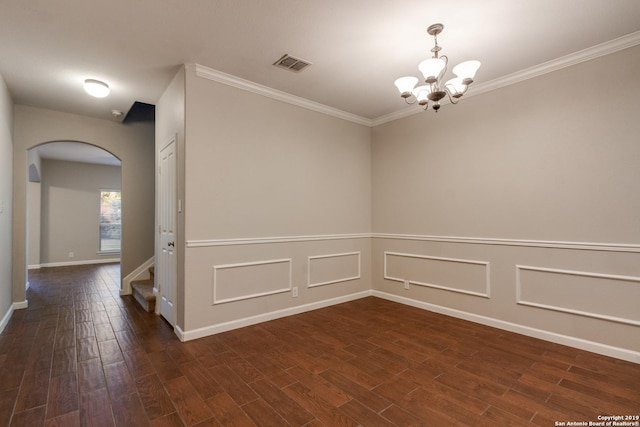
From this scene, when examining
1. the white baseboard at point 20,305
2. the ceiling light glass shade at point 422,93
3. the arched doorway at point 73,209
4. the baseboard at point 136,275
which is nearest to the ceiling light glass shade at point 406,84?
the ceiling light glass shade at point 422,93

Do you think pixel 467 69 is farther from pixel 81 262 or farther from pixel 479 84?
pixel 81 262

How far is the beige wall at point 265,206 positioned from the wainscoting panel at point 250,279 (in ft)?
0.04

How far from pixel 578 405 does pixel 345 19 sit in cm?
316

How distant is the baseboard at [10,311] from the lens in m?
3.32

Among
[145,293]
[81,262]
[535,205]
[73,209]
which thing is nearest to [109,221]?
[73,209]

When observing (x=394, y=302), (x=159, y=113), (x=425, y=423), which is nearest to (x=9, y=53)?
(x=159, y=113)

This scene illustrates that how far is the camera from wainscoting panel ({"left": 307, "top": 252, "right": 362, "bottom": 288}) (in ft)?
13.4

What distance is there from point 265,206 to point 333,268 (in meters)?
1.40

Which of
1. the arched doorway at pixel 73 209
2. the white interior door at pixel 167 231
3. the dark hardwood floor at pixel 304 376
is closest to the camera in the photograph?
the dark hardwood floor at pixel 304 376

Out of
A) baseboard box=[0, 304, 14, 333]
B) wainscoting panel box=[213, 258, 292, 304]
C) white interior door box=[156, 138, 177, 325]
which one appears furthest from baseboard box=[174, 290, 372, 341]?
baseboard box=[0, 304, 14, 333]

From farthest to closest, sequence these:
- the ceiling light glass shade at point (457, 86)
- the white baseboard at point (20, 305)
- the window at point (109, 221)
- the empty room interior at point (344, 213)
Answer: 1. the window at point (109, 221)
2. the white baseboard at point (20, 305)
3. the ceiling light glass shade at point (457, 86)
4. the empty room interior at point (344, 213)

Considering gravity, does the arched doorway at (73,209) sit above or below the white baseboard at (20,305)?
above

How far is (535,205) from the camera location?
10.2 ft

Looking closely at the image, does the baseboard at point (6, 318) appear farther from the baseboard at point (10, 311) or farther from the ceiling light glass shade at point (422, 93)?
the ceiling light glass shade at point (422, 93)
